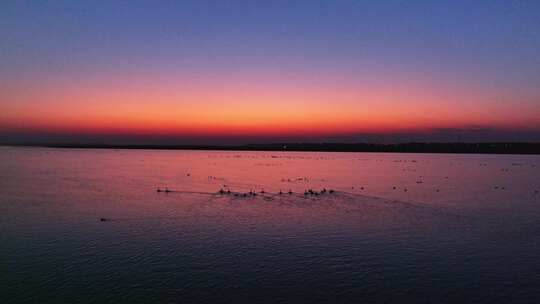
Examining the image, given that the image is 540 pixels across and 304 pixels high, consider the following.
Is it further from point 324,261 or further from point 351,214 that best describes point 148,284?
point 351,214

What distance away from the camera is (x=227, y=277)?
13.4m

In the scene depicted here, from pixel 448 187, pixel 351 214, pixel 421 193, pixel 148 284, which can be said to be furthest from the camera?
pixel 448 187

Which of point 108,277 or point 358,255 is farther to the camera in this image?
point 358,255

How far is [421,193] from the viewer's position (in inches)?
1467

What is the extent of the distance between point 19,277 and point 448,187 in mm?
40462

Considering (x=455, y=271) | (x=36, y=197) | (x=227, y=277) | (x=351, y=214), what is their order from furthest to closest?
(x=36, y=197) → (x=351, y=214) → (x=455, y=271) → (x=227, y=277)

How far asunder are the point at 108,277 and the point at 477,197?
104 feet

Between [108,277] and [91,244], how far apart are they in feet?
15.3

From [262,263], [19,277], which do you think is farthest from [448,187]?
[19,277]

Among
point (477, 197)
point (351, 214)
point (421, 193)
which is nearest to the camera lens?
point (351, 214)

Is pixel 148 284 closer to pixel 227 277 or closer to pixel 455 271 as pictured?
pixel 227 277

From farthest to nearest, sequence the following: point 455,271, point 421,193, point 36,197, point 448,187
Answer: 1. point 448,187
2. point 421,193
3. point 36,197
4. point 455,271

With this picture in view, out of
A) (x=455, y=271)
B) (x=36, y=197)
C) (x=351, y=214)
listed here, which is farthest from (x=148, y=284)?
(x=36, y=197)

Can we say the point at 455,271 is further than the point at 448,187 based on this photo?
No
